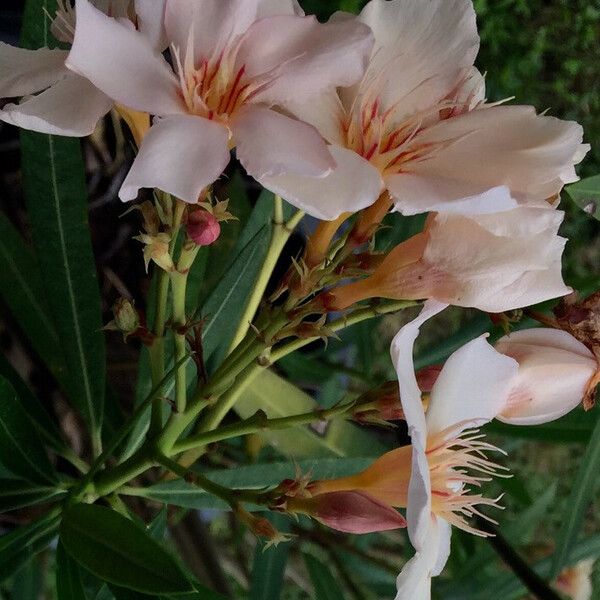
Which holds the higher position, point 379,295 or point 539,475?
point 379,295

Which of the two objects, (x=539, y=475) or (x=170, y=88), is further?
(x=539, y=475)

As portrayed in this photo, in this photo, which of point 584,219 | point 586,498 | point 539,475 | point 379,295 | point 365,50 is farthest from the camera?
point 539,475

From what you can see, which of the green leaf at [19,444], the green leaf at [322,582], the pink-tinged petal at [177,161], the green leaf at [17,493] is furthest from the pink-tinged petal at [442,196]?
the green leaf at [322,582]

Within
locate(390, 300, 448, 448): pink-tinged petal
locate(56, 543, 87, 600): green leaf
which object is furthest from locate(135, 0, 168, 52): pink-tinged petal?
locate(56, 543, 87, 600): green leaf

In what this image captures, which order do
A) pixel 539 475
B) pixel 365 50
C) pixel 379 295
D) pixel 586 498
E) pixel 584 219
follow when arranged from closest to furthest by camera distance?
1. pixel 365 50
2. pixel 379 295
3. pixel 586 498
4. pixel 584 219
5. pixel 539 475

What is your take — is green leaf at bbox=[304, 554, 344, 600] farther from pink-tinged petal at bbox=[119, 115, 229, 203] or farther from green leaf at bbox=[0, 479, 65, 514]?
pink-tinged petal at bbox=[119, 115, 229, 203]

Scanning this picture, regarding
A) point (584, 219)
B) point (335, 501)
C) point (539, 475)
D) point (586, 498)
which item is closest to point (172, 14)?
point (335, 501)

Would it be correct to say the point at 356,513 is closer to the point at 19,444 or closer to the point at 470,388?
the point at 470,388

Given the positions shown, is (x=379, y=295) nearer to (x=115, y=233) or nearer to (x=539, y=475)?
(x=115, y=233)

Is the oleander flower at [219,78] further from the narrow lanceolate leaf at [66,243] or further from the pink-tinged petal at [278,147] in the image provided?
the narrow lanceolate leaf at [66,243]
